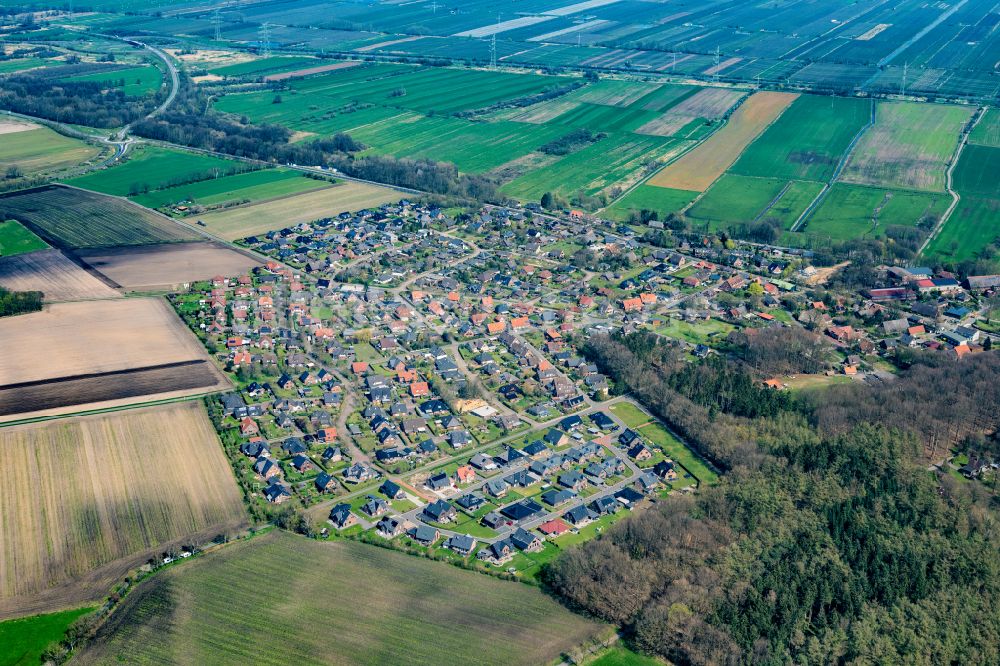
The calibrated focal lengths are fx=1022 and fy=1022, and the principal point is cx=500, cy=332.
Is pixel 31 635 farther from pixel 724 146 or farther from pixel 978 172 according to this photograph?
pixel 978 172

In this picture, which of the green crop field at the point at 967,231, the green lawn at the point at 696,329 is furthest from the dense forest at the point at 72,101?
the green crop field at the point at 967,231

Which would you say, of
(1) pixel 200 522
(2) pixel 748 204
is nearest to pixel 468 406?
(1) pixel 200 522

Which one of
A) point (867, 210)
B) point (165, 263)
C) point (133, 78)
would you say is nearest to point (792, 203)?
point (867, 210)

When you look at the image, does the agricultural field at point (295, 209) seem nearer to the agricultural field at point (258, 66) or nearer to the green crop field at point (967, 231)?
the green crop field at point (967, 231)

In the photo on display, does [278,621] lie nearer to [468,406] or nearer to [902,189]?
[468,406]

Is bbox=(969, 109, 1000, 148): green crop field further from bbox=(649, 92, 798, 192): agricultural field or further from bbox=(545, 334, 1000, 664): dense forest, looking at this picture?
bbox=(545, 334, 1000, 664): dense forest

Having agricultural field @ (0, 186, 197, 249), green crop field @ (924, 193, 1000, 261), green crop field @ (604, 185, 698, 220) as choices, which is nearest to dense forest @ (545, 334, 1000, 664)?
green crop field @ (924, 193, 1000, 261)
